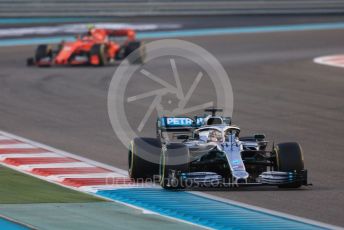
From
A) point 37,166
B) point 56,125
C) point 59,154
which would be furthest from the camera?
point 56,125

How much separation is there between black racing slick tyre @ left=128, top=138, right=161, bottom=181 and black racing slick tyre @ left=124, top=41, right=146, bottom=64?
17.3m

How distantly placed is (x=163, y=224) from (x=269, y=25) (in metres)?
31.6

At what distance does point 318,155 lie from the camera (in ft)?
54.4

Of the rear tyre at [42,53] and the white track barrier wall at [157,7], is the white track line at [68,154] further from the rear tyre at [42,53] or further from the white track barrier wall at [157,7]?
the white track barrier wall at [157,7]

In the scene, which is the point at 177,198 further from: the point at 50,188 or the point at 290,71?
the point at 290,71

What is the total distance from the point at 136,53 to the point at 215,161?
18311mm

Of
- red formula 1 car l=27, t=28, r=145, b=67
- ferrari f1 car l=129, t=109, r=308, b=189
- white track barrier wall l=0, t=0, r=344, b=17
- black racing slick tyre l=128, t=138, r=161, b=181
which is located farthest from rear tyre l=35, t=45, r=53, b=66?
black racing slick tyre l=128, t=138, r=161, b=181

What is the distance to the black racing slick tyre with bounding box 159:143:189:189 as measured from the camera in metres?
13.5

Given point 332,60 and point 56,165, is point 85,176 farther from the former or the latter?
point 332,60

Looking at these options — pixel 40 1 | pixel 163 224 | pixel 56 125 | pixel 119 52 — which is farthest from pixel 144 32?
pixel 163 224

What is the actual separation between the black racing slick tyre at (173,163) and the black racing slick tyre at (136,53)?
59.0ft

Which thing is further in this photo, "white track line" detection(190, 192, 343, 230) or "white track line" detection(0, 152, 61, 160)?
"white track line" detection(0, 152, 61, 160)

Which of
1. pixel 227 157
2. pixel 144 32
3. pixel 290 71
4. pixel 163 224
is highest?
pixel 144 32

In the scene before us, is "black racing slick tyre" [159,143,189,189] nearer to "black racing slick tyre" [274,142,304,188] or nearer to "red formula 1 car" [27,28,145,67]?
"black racing slick tyre" [274,142,304,188]
